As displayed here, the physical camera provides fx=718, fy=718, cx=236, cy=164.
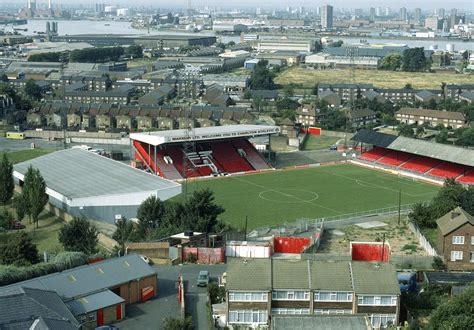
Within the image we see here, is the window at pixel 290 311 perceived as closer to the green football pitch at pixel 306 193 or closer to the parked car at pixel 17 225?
the green football pitch at pixel 306 193

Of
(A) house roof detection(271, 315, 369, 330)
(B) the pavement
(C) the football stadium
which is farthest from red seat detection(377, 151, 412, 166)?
(A) house roof detection(271, 315, 369, 330)

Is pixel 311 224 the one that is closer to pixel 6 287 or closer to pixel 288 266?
pixel 288 266

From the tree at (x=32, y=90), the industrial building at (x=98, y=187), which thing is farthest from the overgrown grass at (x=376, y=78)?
the industrial building at (x=98, y=187)

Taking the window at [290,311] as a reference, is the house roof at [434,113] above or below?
below

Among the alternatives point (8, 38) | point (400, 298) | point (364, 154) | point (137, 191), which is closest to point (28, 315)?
point (400, 298)

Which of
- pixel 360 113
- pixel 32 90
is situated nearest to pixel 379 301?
pixel 360 113

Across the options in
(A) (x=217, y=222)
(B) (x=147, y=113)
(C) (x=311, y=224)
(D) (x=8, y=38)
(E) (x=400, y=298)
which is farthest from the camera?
(D) (x=8, y=38)
